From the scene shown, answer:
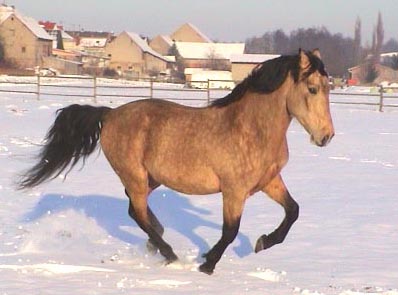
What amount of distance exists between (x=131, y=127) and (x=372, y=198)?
4185 millimetres

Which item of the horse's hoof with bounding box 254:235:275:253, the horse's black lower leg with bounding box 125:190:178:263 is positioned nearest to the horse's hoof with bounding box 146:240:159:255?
the horse's black lower leg with bounding box 125:190:178:263

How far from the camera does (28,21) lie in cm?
8006

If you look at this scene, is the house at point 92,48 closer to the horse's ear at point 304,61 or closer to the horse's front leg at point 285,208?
the horse's front leg at point 285,208

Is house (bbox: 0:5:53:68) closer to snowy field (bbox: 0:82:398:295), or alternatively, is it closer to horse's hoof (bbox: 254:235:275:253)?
snowy field (bbox: 0:82:398:295)

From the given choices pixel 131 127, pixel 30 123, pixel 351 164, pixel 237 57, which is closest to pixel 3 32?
pixel 237 57

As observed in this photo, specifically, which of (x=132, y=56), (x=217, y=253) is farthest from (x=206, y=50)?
(x=217, y=253)

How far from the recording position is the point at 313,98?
487 cm

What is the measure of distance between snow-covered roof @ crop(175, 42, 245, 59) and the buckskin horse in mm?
98620

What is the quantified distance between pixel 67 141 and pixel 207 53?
9893 centimetres

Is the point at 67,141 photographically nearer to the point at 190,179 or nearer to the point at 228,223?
the point at 190,179

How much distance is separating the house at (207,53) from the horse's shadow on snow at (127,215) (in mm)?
92280

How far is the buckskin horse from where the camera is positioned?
4973 mm

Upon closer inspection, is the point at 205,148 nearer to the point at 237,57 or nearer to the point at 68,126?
the point at 68,126

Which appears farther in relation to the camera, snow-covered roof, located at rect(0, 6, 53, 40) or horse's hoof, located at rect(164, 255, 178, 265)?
snow-covered roof, located at rect(0, 6, 53, 40)
